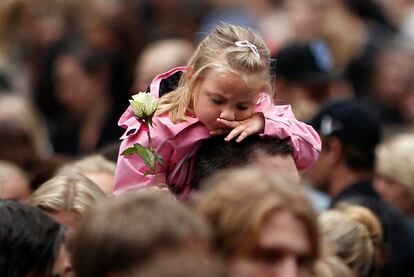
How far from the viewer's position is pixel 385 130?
11.1m

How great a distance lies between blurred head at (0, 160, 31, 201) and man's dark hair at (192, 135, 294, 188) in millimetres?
1755

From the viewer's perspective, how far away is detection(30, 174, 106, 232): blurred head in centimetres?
570

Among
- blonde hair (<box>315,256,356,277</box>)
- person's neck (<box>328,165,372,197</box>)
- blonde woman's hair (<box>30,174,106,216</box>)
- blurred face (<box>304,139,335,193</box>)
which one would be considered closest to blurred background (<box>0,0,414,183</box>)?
blurred face (<box>304,139,335,193</box>)

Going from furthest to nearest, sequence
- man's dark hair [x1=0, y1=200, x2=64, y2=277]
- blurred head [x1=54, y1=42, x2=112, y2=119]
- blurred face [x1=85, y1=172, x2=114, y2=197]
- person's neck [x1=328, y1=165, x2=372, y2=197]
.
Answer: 1. blurred head [x1=54, y1=42, x2=112, y2=119]
2. person's neck [x1=328, y1=165, x2=372, y2=197]
3. blurred face [x1=85, y1=172, x2=114, y2=197]
4. man's dark hair [x1=0, y1=200, x2=64, y2=277]

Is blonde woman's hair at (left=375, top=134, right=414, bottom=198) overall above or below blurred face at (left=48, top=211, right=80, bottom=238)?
below

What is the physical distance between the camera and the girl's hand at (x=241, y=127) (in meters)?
5.11

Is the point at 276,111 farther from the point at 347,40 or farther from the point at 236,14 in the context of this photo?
the point at 236,14

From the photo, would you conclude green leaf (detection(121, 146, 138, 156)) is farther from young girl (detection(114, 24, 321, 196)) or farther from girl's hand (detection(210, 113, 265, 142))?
girl's hand (detection(210, 113, 265, 142))

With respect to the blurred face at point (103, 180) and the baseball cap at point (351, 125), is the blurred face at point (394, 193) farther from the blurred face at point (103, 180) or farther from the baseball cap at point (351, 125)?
the blurred face at point (103, 180)

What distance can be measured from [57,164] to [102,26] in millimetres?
5777

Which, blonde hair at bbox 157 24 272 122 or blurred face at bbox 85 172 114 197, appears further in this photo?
blurred face at bbox 85 172 114 197

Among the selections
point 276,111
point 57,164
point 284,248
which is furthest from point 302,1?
point 284,248

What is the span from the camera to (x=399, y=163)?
8.73 metres

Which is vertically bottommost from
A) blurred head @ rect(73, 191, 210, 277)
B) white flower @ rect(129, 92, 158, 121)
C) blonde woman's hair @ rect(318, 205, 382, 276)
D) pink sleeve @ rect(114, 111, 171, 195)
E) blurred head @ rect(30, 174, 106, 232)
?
blonde woman's hair @ rect(318, 205, 382, 276)
